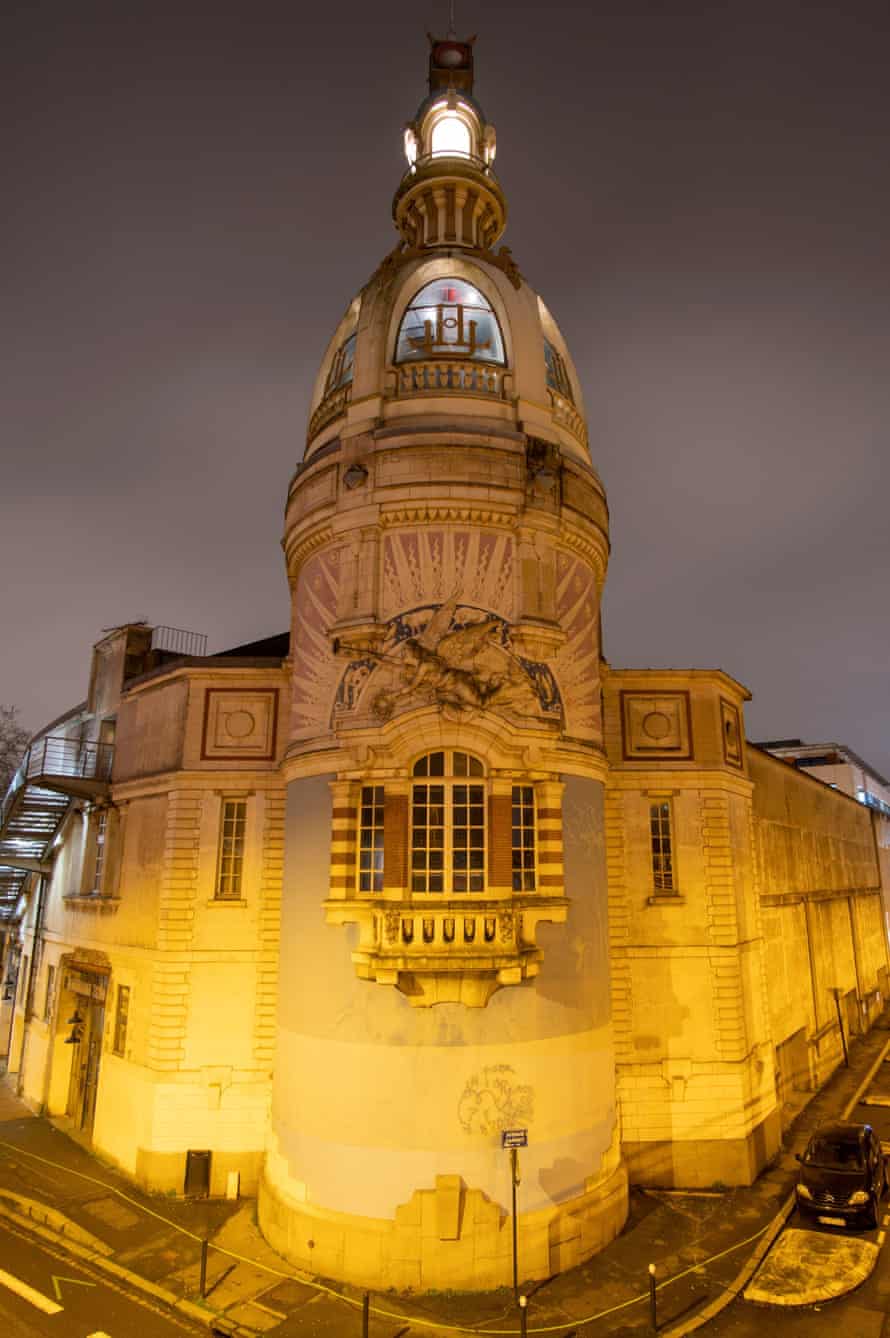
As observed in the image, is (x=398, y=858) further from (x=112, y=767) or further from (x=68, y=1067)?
(x=68, y=1067)

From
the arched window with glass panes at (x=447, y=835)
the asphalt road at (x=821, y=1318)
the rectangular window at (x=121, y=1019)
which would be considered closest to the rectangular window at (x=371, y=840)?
the arched window with glass panes at (x=447, y=835)

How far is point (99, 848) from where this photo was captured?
25.6 metres

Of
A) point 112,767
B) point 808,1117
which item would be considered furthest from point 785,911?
point 112,767

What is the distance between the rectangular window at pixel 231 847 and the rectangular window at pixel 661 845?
1079 cm

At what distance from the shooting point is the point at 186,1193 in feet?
63.3

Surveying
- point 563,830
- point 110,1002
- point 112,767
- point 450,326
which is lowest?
point 110,1002

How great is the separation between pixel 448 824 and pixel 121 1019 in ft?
39.1

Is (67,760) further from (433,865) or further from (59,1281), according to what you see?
(433,865)

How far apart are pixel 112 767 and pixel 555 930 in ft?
49.3

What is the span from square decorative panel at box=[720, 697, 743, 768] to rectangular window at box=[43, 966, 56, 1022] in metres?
22.2

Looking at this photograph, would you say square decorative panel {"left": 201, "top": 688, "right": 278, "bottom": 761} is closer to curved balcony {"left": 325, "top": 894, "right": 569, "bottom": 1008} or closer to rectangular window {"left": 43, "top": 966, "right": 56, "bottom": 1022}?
curved balcony {"left": 325, "top": 894, "right": 569, "bottom": 1008}

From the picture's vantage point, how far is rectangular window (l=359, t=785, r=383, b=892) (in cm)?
1736

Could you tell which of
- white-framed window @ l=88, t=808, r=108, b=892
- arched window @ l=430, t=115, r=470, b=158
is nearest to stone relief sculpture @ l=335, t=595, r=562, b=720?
white-framed window @ l=88, t=808, r=108, b=892

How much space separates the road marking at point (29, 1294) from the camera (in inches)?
577
